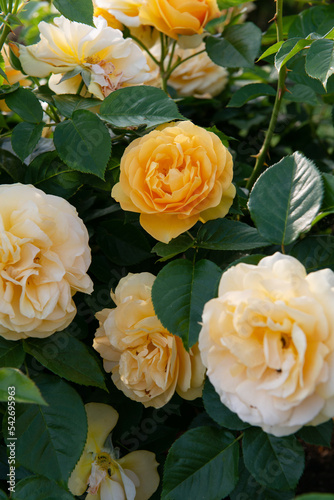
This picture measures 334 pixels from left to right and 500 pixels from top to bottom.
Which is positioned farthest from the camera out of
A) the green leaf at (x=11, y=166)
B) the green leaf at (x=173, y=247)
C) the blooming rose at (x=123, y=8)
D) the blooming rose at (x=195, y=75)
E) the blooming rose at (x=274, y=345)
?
the blooming rose at (x=195, y=75)

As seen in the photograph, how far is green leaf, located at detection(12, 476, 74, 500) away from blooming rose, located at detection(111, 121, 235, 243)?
1.08 feet

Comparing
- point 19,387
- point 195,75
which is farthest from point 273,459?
point 195,75

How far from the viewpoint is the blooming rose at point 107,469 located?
75 centimetres

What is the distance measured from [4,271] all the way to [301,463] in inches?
16.5

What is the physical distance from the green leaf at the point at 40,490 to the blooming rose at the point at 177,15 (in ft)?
2.42

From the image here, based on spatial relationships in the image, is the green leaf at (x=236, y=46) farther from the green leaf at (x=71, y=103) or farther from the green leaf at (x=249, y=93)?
the green leaf at (x=71, y=103)

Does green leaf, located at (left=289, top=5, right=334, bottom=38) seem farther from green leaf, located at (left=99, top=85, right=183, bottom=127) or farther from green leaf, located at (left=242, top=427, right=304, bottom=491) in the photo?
green leaf, located at (left=242, top=427, right=304, bottom=491)

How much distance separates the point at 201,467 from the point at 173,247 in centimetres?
28

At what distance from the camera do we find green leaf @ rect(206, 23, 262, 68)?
99cm

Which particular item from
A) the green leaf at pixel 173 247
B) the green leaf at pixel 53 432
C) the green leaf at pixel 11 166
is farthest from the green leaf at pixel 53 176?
the green leaf at pixel 53 432

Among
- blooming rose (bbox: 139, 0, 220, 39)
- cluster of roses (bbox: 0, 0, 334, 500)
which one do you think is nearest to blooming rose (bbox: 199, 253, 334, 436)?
cluster of roses (bbox: 0, 0, 334, 500)

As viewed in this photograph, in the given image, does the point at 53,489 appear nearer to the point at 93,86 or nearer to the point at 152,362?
the point at 152,362

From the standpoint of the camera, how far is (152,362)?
2.27ft

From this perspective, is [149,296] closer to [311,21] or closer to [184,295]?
[184,295]
